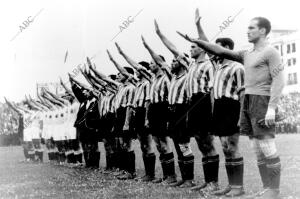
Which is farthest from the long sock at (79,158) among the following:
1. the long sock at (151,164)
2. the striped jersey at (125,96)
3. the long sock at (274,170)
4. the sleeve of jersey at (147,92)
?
the long sock at (274,170)

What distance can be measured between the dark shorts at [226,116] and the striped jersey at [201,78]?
612 mm

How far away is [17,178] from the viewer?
1090 cm

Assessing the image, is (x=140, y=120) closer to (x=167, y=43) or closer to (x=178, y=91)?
(x=178, y=91)

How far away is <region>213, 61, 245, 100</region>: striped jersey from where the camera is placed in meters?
6.83

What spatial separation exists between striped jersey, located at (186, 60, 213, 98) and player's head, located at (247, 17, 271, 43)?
1632 millimetres

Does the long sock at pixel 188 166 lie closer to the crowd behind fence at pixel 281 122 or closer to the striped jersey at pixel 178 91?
the striped jersey at pixel 178 91

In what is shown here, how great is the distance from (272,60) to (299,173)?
4049 mm

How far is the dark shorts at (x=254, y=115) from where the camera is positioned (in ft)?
18.6

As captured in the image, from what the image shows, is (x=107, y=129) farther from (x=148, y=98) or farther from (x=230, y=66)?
(x=230, y=66)

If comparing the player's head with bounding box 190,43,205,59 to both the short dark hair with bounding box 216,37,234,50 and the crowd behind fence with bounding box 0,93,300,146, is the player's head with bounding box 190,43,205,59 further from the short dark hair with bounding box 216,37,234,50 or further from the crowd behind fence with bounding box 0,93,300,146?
the crowd behind fence with bounding box 0,93,300,146

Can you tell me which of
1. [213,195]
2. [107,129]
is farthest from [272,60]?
[107,129]

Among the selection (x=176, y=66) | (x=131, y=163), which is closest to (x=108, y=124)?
(x=131, y=163)

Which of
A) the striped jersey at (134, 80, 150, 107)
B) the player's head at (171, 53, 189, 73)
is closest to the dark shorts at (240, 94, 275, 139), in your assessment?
the player's head at (171, 53, 189, 73)

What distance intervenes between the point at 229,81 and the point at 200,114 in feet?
2.71
